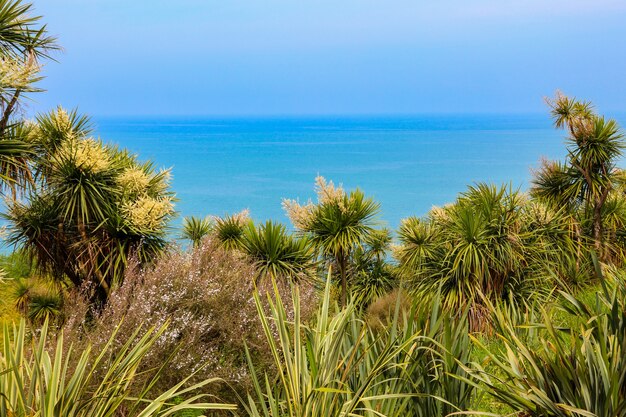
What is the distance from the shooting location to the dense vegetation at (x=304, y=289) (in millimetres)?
3307

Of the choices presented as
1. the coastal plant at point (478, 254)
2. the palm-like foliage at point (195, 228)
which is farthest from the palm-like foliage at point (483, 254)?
the palm-like foliage at point (195, 228)

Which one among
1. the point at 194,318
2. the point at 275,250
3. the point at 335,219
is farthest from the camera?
the point at 335,219

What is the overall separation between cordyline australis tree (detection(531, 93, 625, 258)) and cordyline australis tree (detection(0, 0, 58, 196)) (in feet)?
35.3

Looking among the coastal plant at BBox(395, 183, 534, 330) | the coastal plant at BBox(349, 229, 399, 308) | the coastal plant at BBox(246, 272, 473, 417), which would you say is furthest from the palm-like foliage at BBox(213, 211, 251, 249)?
the coastal plant at BBox(246, 272, 473, 417)

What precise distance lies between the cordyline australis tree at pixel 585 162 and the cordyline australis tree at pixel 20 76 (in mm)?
10762

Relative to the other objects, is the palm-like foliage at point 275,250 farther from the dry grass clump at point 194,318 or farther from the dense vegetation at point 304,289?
the dry grass clump at point 194,318

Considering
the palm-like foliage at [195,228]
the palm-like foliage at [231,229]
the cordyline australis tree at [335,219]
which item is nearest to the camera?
the cordyline australis tree at [335,219]

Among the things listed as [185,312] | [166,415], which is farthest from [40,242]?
[166,415]

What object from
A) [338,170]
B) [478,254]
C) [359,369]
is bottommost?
[359,369]

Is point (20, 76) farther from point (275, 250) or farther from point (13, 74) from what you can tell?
point (275, 250)

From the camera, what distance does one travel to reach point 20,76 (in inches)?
328

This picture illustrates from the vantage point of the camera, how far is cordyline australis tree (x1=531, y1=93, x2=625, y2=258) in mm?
14141

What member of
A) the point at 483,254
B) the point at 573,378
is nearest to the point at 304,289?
the point at 483,254

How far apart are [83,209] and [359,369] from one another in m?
8.31
